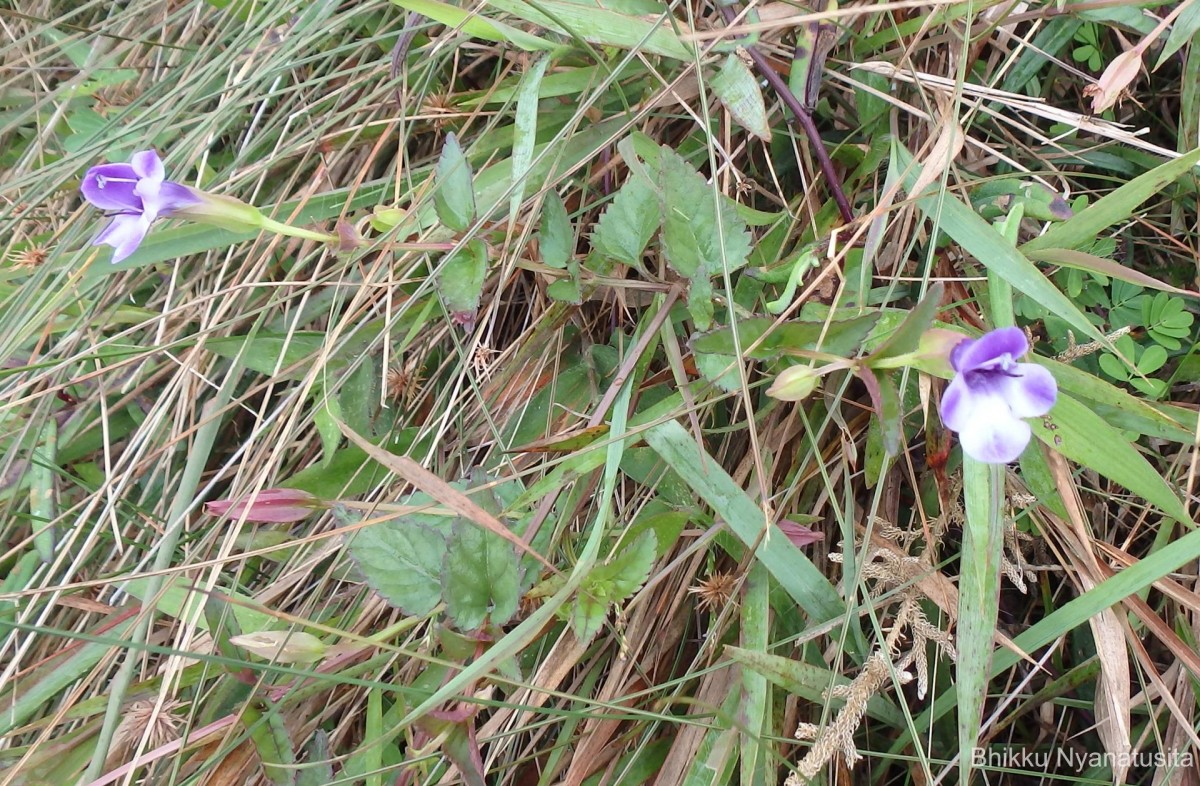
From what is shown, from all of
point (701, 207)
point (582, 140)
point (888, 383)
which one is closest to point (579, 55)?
point (582, 140)

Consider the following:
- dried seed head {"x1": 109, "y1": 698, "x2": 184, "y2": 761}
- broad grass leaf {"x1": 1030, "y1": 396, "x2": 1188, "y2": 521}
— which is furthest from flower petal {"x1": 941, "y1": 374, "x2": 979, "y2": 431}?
dried seed head {"x1": 109, "y1": 698, "x2": 184, "y2": 761}

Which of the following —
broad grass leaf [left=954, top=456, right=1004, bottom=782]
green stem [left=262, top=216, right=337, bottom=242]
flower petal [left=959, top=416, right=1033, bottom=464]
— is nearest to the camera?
flower petal [left=959, top=416, right=1033, bottom=464]

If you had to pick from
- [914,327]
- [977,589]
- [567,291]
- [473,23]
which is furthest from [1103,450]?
[473,23]

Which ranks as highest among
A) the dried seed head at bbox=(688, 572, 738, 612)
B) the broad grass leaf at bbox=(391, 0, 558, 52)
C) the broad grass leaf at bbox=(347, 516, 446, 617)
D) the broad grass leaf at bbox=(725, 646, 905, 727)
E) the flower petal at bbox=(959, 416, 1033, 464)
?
the broad grass leaf at bbox=(391, 0, 558, 52)

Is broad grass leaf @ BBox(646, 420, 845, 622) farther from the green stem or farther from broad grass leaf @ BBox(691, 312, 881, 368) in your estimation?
the green stem

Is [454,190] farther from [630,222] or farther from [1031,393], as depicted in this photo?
[1031,393]

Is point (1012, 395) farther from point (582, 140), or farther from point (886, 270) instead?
point (582, 140)
